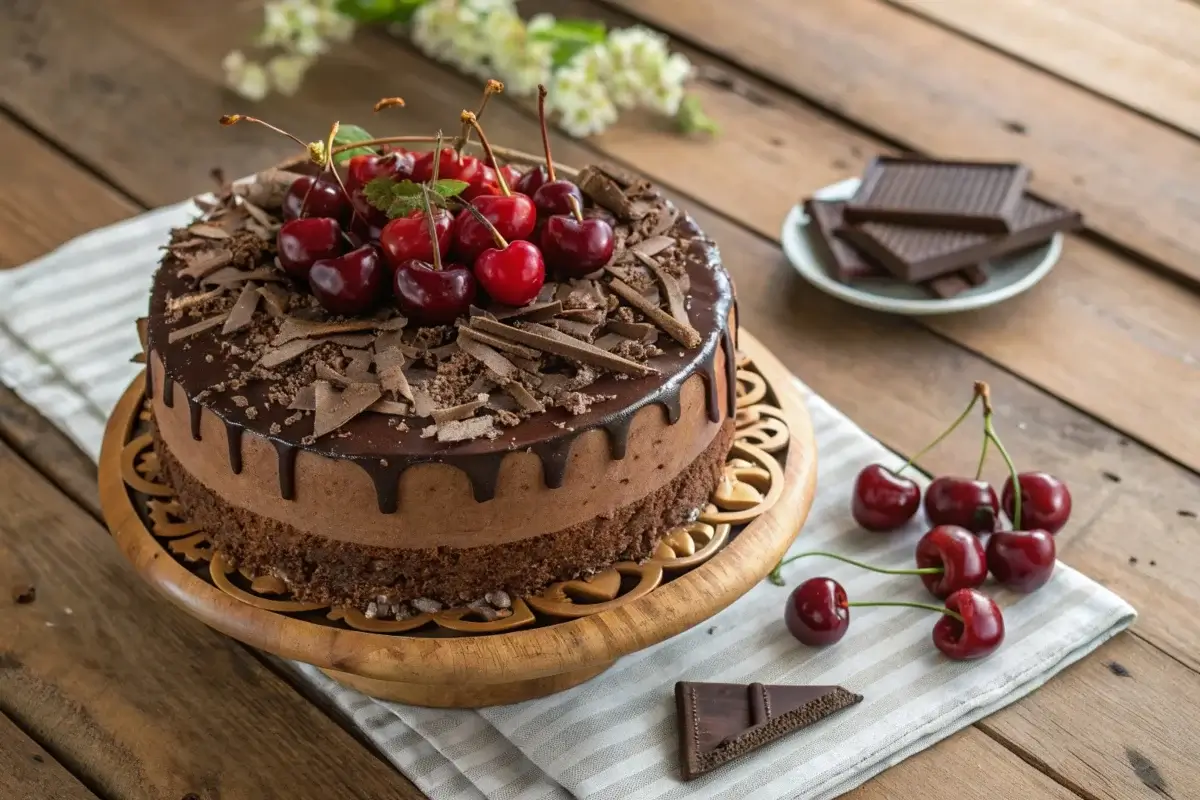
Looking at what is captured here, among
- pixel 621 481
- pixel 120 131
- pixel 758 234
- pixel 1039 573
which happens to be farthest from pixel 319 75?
pixel 1039 573

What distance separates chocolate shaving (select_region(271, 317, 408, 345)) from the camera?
1625 millimetres

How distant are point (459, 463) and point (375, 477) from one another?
95 mm

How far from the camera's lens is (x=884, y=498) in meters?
1.97

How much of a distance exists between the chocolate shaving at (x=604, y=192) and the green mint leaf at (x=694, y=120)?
106cm

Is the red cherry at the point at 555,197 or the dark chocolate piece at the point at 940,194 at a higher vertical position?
the red cherry at the point at 555,197

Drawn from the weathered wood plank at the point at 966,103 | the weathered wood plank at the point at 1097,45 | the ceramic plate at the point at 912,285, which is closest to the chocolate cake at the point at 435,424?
the ceramic plate at the point at 912,285

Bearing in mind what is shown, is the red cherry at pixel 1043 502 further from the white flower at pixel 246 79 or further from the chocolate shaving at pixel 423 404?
the white flower at pixel 246 79

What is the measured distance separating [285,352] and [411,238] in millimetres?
199

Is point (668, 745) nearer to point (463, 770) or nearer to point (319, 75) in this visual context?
point (463, 770)

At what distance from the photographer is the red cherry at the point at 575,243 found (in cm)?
168

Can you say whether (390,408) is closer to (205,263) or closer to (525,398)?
(525,398)

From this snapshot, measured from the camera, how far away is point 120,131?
2893 mm

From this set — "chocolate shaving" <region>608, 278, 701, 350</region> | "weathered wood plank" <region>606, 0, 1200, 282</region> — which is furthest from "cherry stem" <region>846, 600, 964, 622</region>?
"weathered wood plank" <region>606, 0, 1200, 282</region>

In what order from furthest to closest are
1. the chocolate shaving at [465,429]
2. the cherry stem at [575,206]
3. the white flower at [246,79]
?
the white flower at [246,79]
the cherry stem at [575,206]
the chocolate shaving at [465,429]
